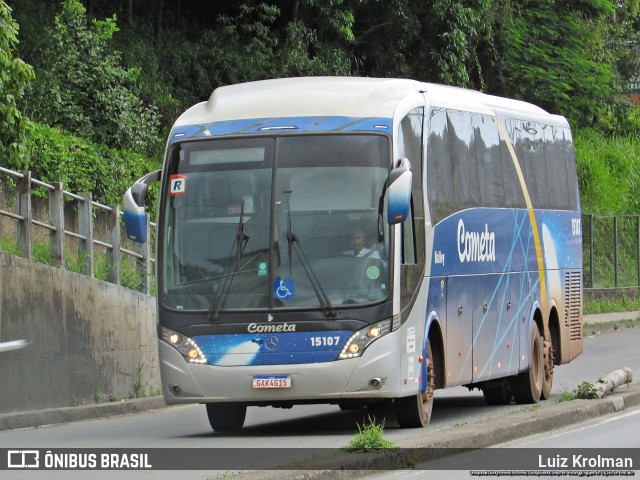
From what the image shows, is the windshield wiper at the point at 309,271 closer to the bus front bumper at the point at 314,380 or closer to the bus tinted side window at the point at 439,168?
the bus front bumper at the point at 314,380

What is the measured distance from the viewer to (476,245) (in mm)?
16625

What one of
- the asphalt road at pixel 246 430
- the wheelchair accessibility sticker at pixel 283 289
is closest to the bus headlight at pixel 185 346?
the asphalt road at pixel 246 430

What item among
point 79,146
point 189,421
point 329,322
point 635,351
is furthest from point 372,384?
point 635,351

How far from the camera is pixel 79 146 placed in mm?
22500

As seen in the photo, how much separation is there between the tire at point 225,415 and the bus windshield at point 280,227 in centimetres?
148

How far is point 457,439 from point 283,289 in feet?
8.21

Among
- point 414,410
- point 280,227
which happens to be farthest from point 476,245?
point 280,227

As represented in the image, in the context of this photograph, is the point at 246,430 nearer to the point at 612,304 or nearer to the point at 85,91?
the point at 85,91

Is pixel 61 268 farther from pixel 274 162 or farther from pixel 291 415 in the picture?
pixel 274 162

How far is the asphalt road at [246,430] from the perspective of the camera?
1330 cm

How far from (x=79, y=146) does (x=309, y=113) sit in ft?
28.3

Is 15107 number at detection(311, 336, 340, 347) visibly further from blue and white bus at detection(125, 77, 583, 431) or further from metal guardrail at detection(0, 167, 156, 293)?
metal guardrail at detection(0, 167, 156, 293)

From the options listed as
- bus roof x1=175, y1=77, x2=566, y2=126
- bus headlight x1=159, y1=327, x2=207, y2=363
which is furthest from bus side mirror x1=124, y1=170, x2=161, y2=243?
bus headlight x1=159, y1=327, x2=207, y2=363

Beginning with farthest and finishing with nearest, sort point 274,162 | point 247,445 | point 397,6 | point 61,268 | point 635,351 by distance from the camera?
point 397,6
point 635,351
point 61,268
point 274,162
point 247,445
